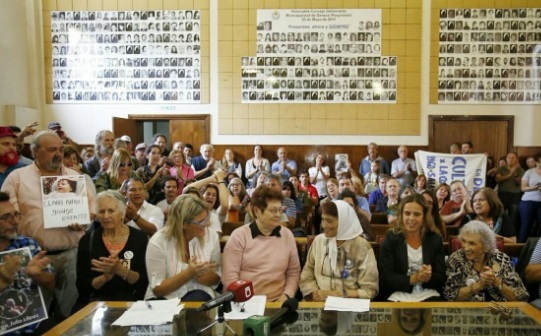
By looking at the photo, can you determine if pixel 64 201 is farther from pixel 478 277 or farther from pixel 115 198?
pixel 478 277

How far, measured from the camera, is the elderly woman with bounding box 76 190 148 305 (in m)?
3.23

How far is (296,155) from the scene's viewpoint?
955 cm

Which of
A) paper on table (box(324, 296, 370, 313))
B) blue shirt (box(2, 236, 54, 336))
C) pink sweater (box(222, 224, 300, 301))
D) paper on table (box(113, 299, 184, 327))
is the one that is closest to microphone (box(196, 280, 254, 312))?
paper on table (box(113, 299, 184, 327))

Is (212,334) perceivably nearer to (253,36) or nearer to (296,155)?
(296,155)

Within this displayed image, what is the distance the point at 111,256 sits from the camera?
315 centimetres

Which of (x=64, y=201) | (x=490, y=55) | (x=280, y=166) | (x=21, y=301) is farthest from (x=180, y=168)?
(x=490, y=55)

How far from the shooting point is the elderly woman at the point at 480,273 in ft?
10.3

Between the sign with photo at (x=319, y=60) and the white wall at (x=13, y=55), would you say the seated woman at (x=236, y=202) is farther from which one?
the white wall at (x=13, y=55)

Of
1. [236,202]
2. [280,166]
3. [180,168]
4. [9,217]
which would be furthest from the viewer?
[280,166]

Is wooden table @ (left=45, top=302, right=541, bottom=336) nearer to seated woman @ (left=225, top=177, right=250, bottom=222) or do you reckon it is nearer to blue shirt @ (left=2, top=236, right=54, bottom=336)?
blue shirt @ (left=2, top=236, right=54, bottom=336)

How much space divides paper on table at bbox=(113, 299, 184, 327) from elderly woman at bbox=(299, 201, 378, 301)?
1.11 meters

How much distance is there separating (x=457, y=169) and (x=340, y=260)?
597 cm

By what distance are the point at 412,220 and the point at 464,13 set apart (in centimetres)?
733

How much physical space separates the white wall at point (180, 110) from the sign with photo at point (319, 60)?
2.46 feet
